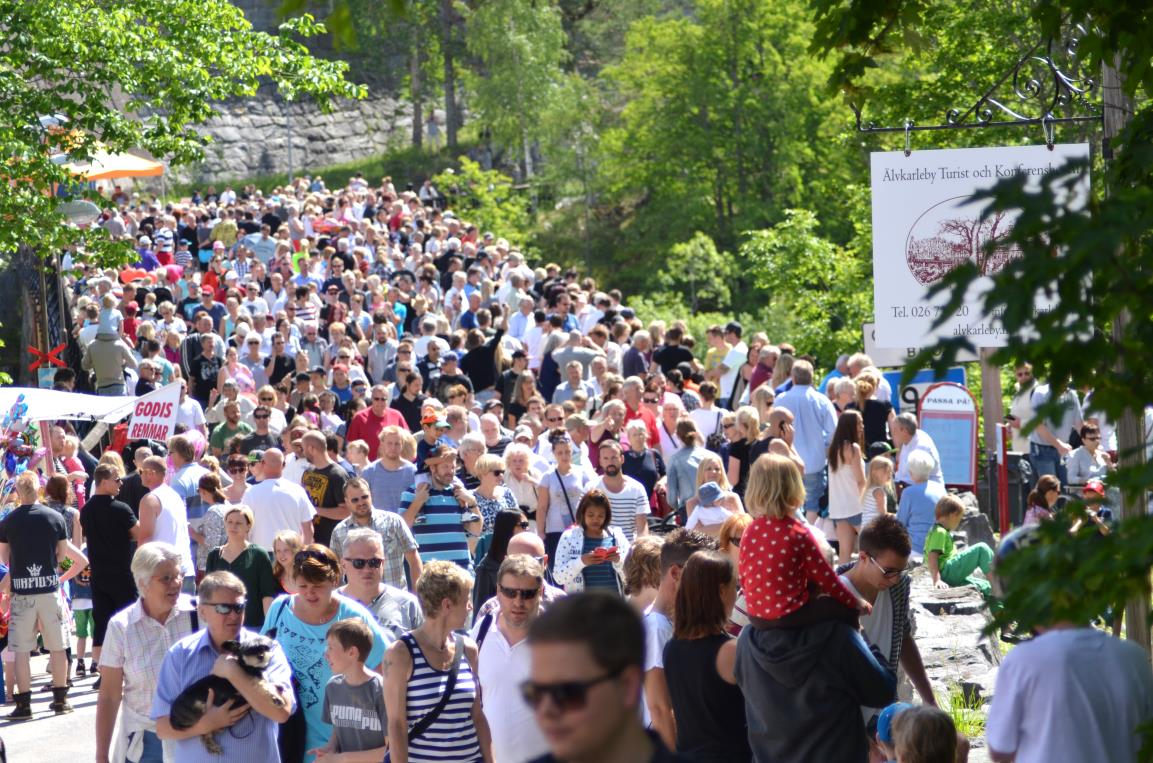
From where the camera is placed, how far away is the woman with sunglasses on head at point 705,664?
19.2 feet

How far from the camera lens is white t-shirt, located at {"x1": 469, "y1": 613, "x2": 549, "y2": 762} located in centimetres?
570

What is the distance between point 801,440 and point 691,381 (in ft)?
11.7

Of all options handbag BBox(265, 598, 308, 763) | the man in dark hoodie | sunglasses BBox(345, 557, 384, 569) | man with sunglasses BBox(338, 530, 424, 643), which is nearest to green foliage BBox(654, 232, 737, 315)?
man with sunglasses BBox(338, 530, 424, 643)

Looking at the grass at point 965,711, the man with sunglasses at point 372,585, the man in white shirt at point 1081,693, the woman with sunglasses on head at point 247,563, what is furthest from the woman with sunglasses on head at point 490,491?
the man in white shirt at point 1081,693

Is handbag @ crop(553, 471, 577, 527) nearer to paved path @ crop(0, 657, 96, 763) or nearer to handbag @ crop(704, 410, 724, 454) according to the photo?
handbag @ crop(704, 410, 724, 454)

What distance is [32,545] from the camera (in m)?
11.5

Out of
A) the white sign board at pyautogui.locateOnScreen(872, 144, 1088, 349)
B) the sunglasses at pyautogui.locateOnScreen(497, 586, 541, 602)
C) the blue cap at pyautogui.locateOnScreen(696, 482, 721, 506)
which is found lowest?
the blue cap at pyautogui.locateOnScreen(696, 482, 721, 506)

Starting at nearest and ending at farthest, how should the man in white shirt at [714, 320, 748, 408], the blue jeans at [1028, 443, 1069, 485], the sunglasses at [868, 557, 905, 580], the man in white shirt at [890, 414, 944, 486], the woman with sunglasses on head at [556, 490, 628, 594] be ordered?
the sunglasses at [868, 557, 905, 580]
the woman with sunglasses on head at [556, 490, 628, 594]
the man in white shirt at [890, 414, 944, 486]
the blue jeans at [1028, 443, 1069, 485]
the man in white shirt at [714, 320, 748, 408]

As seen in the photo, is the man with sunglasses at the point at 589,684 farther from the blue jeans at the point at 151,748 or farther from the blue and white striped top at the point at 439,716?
the blue jeans at the point at 151,748

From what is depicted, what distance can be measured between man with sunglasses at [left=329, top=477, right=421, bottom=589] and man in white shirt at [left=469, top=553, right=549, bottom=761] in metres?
3.22

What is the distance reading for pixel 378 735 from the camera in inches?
248

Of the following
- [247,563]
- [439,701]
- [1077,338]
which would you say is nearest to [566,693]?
[1077,338]

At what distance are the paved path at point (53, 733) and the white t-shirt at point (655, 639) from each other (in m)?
5.18

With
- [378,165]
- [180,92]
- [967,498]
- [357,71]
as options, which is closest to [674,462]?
[967,498]
